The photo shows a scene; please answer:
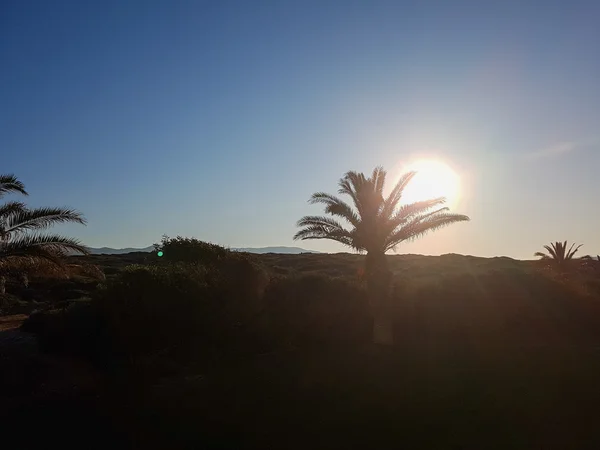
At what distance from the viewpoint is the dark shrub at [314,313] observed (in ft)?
52.1

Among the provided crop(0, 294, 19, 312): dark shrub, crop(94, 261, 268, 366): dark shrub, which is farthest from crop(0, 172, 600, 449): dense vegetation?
crop(0, 294, 19, 312): dark shrub

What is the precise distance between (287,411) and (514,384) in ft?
18.7

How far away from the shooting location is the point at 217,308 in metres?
14.3

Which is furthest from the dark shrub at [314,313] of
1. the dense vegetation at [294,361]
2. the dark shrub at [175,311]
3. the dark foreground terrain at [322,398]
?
the dark shrub at [175,311]

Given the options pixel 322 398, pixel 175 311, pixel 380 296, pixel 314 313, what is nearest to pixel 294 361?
pixel 314 313

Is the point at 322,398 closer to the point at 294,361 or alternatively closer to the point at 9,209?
the point at 294,361

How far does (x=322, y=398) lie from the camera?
1102 centimetres

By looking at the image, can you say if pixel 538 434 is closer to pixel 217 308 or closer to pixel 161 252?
pixel 217 308

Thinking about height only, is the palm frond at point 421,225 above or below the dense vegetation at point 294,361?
above

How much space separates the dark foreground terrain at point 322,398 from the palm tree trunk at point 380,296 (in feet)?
4.49

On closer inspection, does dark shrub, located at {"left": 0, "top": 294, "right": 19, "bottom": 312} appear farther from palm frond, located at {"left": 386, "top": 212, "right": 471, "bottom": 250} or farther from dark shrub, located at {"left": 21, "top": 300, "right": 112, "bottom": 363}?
palm frond, located at {"left": 386, "top": 212, "right": 471, "bottom": 250}

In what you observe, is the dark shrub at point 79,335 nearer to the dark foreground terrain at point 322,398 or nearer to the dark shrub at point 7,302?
the dark foreground terrain at point 322,398

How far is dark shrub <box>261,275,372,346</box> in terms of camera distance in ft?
52.1

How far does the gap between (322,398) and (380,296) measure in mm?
9948
